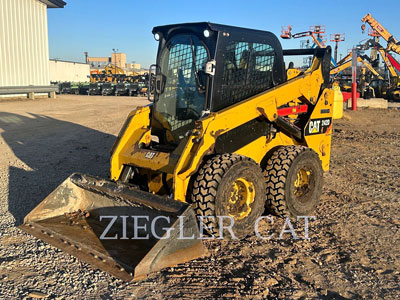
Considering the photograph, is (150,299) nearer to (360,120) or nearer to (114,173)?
(114,173)

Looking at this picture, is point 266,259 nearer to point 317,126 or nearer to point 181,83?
point 181,83

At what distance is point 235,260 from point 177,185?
0.94 m

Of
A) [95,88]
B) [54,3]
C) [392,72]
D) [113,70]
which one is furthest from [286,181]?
[113,70]

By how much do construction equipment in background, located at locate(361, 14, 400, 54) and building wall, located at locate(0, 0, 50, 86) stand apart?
21.3 metres

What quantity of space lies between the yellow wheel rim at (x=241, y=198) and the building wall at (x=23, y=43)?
774 inches

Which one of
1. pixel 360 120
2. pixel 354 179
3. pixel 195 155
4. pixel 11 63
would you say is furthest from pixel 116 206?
pixel 11 63

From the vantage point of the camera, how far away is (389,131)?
500 inches

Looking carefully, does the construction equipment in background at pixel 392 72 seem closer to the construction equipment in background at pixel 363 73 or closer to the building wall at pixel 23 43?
the construction equipment in background at pixel 363 73

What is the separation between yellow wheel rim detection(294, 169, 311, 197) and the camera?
5.29 meters

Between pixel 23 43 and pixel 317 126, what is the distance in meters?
20.1

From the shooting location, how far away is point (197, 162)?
4090mm

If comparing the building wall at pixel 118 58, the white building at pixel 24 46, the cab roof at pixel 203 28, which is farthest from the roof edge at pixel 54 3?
the building wall at pixel 118 58

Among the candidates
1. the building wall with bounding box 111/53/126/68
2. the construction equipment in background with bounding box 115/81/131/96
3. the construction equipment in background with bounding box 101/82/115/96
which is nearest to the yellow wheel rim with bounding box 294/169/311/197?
the construction equipment in background with bounding box 115/81/131/96

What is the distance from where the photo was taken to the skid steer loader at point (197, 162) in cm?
388
